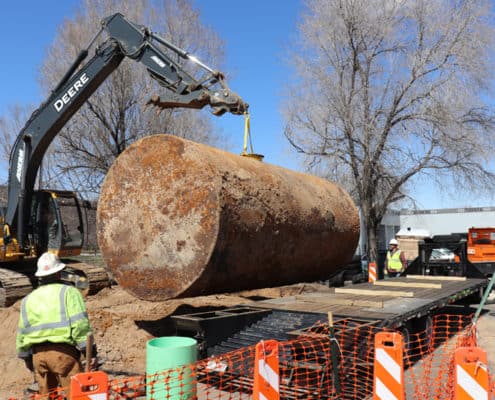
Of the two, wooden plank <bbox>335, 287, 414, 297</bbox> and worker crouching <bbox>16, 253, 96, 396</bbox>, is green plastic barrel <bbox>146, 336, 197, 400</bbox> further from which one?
wooden plank <bbox>335, 287, 414, 297</bbox>

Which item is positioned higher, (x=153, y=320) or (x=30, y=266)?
(x=30, y=266)

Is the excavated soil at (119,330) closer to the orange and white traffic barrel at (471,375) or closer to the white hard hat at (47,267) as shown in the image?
the white hard hat at (47,267)

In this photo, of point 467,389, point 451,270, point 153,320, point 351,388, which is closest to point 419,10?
point 451,270

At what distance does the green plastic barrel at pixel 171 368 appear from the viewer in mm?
4746

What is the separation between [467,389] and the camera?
358cm

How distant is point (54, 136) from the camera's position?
37.1 feet

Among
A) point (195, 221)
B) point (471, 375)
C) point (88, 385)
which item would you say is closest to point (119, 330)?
point (195, 221)

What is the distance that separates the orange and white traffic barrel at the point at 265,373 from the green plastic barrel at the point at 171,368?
77 centimetres

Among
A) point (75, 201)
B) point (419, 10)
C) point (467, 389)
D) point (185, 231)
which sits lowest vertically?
point (467, 389)

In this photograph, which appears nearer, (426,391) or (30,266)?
(426,391)

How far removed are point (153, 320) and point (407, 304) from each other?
4210 millimetres

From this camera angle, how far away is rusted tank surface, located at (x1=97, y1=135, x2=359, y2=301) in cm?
594

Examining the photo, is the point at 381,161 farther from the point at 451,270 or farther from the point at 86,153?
the point at 86,153

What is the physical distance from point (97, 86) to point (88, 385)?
870cm
